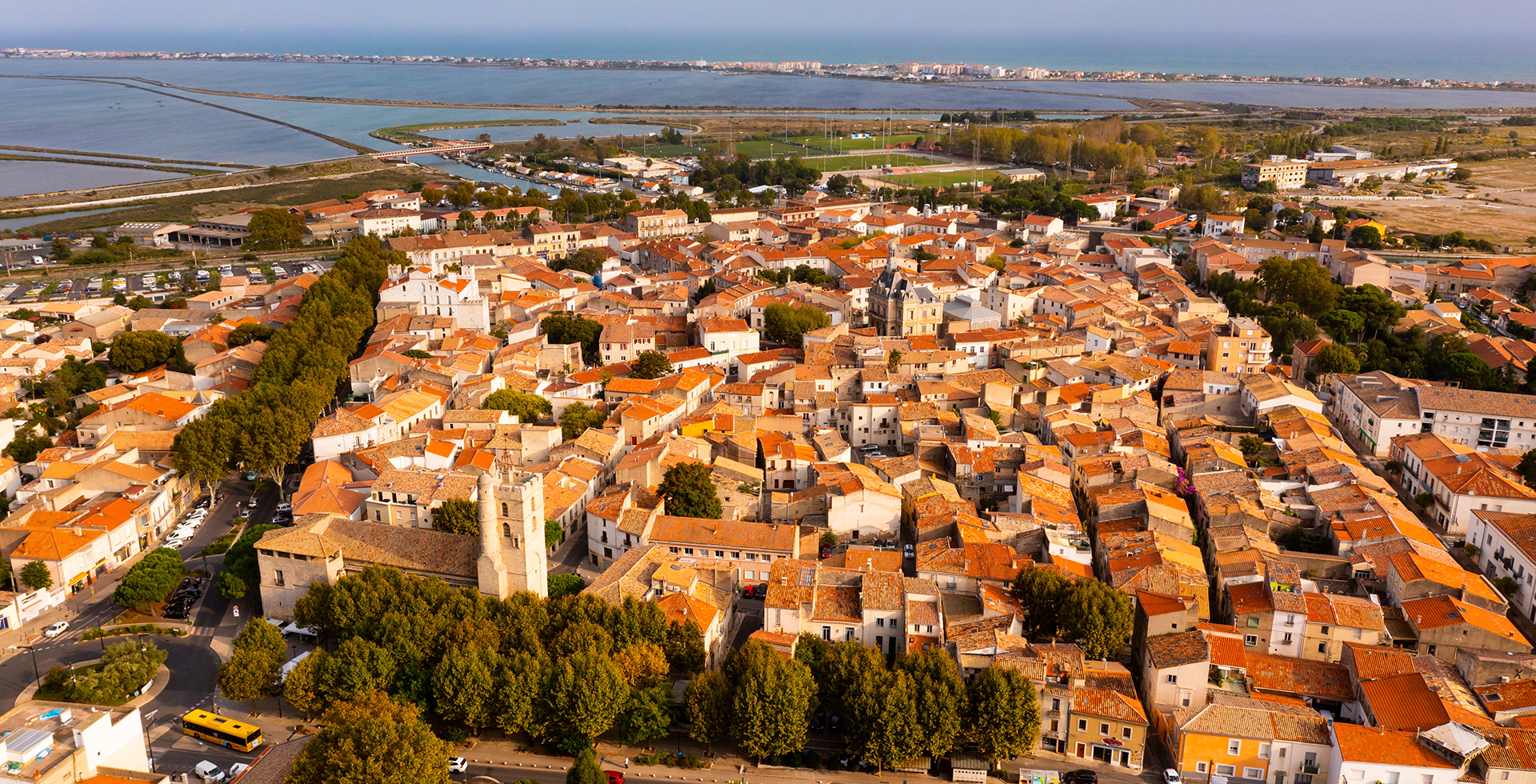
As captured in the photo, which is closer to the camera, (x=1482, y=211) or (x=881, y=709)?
(x=881, y=709)

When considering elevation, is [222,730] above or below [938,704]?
below

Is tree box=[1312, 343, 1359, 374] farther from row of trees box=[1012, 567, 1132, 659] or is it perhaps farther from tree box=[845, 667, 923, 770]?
tree box=[845, 667, 923, 770]

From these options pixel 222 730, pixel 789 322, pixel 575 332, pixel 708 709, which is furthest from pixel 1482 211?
pixel 222 730

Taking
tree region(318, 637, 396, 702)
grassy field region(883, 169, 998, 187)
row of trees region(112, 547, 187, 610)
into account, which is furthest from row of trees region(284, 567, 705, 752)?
grassy field region(883, 169, 998, 187)

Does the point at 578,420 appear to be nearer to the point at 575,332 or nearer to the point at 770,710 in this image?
the point at 575,332

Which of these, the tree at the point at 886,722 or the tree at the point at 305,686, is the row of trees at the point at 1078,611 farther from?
the tree at the point at 305,686

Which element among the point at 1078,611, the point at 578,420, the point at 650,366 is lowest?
the point at 1078,611

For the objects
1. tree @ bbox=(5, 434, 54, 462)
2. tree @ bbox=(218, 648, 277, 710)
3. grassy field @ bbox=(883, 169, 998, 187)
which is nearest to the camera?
tree @ bbox=(218, 648, 277, 710)

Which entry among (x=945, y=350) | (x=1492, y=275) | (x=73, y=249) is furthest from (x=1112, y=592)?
A: (x=73, y=249)
